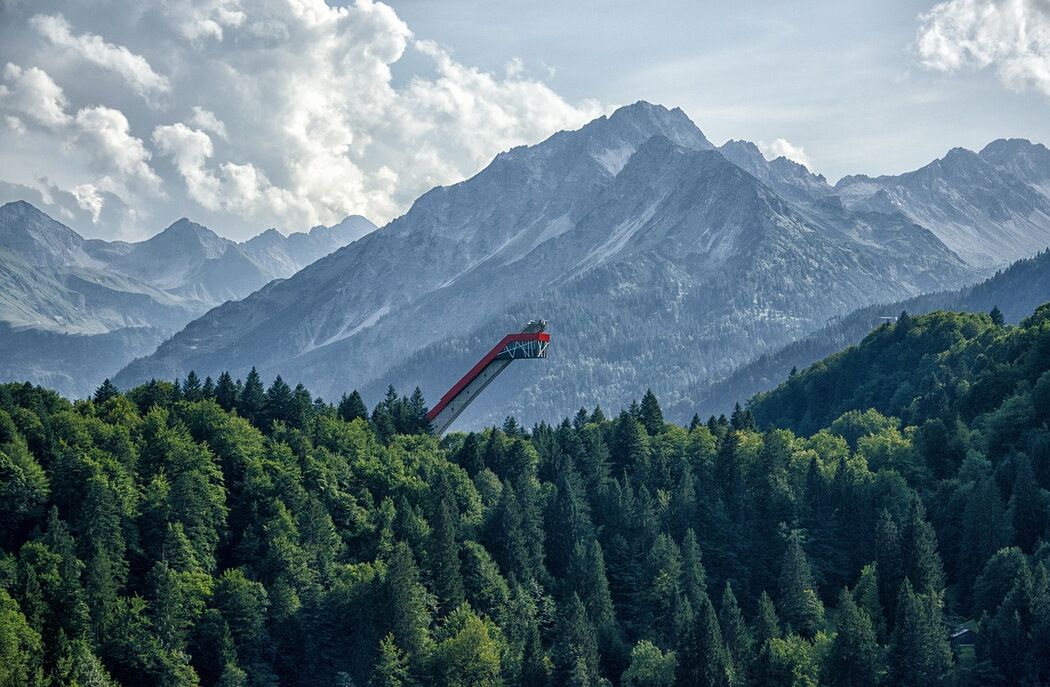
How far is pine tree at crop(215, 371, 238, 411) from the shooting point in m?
151

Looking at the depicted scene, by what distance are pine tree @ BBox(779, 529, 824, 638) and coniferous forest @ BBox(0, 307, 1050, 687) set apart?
22 centimetres

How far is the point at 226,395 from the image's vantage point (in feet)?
498

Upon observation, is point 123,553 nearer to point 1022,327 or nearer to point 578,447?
point 578,447

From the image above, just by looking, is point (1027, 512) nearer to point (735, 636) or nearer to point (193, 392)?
point (735, 636)

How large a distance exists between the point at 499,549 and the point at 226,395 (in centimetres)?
3177

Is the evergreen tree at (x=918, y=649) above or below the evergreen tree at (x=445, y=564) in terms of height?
below

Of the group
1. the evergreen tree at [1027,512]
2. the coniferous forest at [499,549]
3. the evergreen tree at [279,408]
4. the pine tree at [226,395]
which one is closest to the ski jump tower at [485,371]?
the coniferous forest at [499,549]

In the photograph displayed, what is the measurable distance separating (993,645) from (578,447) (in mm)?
53678

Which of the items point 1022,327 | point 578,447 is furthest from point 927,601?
point 1022,327

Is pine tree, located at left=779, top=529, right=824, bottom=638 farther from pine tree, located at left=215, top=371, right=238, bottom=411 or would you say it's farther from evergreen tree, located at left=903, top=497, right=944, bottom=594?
pine tree, located at left=215, top=371, right=238, bottom=411

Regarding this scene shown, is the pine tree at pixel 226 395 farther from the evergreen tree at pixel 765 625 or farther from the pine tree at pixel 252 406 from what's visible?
the evergreen tree at pixel 765 625

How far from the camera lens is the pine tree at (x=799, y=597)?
428 ft

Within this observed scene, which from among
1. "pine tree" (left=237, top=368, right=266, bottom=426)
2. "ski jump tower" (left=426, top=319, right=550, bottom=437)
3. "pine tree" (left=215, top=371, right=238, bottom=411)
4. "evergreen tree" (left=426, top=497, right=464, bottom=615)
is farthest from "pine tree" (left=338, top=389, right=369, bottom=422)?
"evergreen tree" (left=426, top=497, right=464, bottom=615)

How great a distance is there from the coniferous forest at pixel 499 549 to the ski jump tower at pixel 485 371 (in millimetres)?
3749
